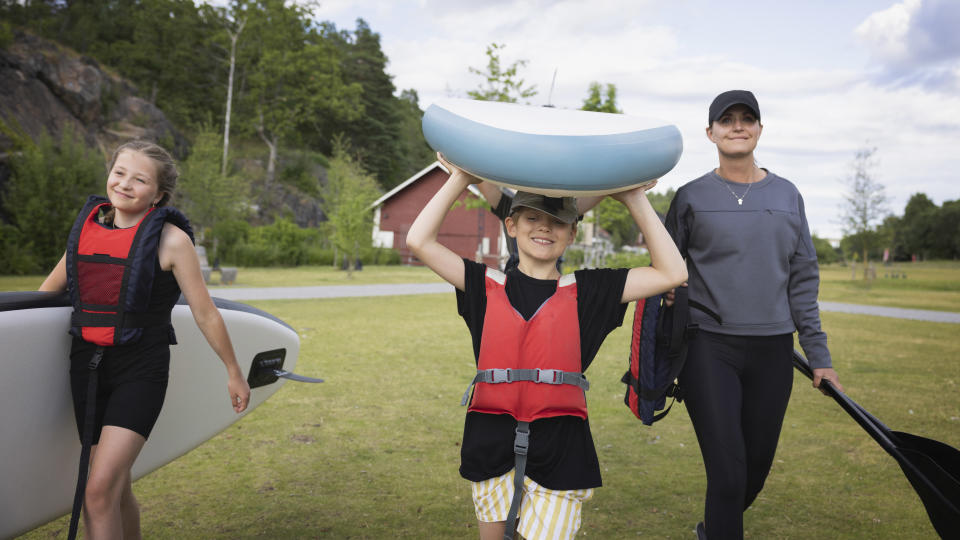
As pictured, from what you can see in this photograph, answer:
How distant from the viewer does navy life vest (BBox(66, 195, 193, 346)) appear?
240 centimetres

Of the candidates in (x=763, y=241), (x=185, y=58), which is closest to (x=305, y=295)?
(x=763, y=241)

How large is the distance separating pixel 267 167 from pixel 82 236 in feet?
162

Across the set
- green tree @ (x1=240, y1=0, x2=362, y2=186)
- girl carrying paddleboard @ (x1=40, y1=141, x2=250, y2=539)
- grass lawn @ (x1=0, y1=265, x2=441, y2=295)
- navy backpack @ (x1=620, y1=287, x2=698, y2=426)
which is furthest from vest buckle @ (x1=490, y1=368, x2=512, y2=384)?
green tree @ (x1=240, y1=0, x2=362, y2=186)

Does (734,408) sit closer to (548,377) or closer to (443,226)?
(548,377)

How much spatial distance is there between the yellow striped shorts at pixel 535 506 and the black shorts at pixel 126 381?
128 cm

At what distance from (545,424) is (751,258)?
56.4 inches

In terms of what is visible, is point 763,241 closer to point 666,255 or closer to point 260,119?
point 666,255

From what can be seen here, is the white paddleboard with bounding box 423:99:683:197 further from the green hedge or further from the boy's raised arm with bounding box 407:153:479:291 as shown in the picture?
the green hedge

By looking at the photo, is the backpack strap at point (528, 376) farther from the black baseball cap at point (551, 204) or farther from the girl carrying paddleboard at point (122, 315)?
the girl carrying paddleboard at point (122, 315)

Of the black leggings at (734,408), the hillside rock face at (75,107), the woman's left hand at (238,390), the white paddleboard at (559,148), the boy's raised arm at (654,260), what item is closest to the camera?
the white paddleboard at (559,148)

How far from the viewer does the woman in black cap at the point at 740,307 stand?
294cm

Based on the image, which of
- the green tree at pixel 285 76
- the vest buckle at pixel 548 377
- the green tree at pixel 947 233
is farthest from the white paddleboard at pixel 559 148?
the green tree at pixel 947 233

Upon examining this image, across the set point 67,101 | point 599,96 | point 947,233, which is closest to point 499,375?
point 599,96

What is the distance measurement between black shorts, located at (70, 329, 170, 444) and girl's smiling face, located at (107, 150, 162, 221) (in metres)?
0.50
